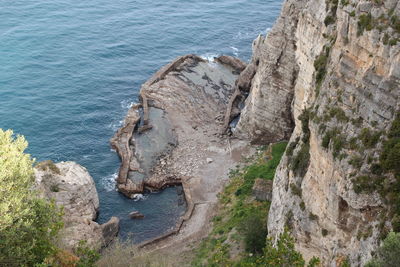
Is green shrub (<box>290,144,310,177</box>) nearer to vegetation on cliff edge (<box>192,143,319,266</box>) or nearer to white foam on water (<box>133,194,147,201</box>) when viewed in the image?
vegetation on cliff edge (<box>192,143,319,266</box>)

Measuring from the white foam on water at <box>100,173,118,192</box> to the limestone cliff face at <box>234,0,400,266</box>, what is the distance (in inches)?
A: 1259

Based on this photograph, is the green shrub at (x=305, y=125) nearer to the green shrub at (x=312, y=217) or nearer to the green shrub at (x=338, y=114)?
the green shrub at (x=338, y=114)

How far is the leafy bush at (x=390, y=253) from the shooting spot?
96.6ft

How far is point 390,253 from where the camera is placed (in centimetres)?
2975

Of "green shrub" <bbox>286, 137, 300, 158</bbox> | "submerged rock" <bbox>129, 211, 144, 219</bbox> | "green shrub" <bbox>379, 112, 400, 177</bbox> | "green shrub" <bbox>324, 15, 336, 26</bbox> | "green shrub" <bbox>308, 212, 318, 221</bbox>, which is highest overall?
"green shrub" <bbox>324, 15, 336, 26</bbox>

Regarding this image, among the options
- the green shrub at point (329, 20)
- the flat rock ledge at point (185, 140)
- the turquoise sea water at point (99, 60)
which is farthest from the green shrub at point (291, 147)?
the turquoise sea water at point (99, 60)

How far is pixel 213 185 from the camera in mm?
78188

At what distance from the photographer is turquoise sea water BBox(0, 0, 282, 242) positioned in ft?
272

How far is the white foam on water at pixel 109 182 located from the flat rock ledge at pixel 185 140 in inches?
54.4

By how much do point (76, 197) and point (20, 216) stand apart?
3520 centimetres

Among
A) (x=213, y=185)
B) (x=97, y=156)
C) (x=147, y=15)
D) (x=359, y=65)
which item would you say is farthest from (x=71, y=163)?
(x=147, y=15)

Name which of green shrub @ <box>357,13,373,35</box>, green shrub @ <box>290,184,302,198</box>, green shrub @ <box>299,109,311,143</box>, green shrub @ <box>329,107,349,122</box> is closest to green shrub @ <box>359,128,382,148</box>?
green shrub @ <box>329,107,349,122</box>

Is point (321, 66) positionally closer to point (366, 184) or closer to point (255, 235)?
point (366, 184)

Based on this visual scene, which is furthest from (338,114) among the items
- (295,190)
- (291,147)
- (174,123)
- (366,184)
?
(174,123)
